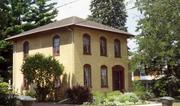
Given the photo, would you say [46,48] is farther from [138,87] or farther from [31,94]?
[138,87]

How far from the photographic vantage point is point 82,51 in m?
37.4

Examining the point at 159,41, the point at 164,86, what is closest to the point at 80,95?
the point at 159,41

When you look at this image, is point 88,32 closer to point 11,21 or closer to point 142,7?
point 142,7

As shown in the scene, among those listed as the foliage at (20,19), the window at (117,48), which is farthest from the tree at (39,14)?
the window at (117,48)

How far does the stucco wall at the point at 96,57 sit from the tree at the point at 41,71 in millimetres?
1825

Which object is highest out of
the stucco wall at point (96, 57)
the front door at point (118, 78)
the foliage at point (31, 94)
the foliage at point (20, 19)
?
the foliage at point (20, 19)

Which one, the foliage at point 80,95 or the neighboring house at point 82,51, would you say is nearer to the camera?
the foliage at point 80,95

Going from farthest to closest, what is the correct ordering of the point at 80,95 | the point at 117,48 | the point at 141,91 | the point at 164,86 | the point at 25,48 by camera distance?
the point at 164,86 → the point at 25,48 → the point at 117,48 → the point at 141,91 → the point at 80,95

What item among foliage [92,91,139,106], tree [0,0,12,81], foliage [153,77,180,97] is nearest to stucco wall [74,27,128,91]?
foliage [153,77,180,97]

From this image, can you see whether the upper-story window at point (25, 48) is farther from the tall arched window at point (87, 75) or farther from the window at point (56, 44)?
the tall arched window at point (87, 75)

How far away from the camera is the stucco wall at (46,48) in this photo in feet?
121

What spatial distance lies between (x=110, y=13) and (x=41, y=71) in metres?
28.7

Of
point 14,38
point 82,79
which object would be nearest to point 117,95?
point 82,79

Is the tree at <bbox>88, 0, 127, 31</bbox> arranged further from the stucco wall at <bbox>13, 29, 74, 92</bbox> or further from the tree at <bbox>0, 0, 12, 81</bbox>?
the stucco wall at <bbox>13, 29, 74, 92</bbox>
